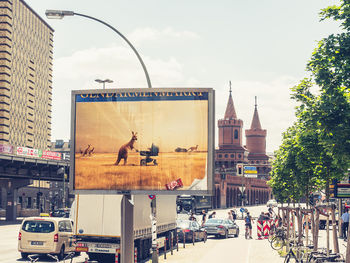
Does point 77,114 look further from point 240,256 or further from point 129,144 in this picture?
point 240,256

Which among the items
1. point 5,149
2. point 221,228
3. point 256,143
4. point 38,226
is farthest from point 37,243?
point 256,143

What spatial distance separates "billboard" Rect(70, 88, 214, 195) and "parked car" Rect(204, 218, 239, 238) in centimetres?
2286

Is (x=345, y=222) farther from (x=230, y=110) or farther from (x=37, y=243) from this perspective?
(x=230, y=110)

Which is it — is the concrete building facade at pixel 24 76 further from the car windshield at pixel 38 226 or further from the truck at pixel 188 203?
the car windshield at pixel 38 226

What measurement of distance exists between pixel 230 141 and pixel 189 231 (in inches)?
5042

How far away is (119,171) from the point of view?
1477 cm

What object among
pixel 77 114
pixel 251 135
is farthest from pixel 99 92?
pixel 251 135

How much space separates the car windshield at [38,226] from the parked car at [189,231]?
37.5ft

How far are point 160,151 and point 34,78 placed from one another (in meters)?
122

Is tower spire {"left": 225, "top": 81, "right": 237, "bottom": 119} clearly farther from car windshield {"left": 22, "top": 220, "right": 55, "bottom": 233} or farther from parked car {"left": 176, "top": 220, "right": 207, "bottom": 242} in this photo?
car windshield {"left": 22, "top": 220, "right": 55, "bottom": 233}

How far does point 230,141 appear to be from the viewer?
524ft

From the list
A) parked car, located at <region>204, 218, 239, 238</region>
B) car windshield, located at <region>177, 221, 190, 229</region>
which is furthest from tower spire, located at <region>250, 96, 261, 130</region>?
car windshield, located at <region>177, 221, 190, 229</region>

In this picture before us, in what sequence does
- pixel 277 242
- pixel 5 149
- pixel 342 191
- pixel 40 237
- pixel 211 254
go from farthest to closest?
pixel 5 149, pixel 277 242, pixel 211 254, pixel 40 237, pixel 342 191

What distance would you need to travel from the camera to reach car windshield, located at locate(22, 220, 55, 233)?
2198 centimetres
